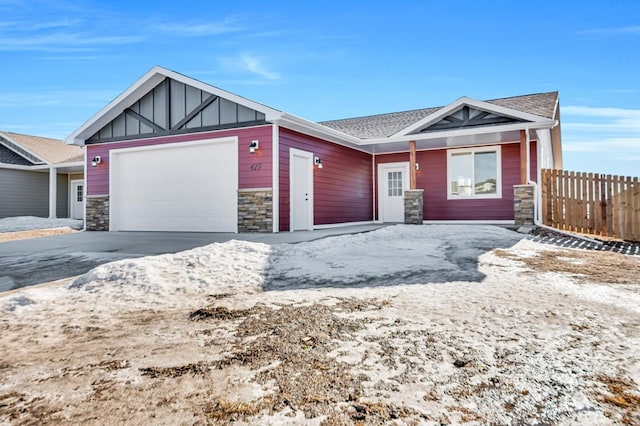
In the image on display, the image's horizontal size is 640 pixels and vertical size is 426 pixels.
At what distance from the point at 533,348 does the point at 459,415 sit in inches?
42.1

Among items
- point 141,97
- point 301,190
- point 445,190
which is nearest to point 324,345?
point 301,190

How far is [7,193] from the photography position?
1698 centimetres

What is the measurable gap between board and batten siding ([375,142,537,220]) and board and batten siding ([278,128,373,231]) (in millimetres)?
1574

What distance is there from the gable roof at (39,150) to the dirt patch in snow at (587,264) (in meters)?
17.8

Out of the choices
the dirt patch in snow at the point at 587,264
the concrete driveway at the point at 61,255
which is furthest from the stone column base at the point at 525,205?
the concrete driveway at the point at 61,255

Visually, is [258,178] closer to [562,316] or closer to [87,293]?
[87,293]

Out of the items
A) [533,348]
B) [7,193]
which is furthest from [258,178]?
[7,193]

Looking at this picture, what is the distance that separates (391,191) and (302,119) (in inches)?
223

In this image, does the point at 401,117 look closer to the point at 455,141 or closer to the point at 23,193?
the point at 455,141

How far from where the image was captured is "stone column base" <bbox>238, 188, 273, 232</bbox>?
9.41m

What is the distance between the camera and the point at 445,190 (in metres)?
12.9

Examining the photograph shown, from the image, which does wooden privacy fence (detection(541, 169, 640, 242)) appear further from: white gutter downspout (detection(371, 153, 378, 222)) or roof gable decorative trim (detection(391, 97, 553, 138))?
white gutter downspout (detection(371, 153, 378, 222))

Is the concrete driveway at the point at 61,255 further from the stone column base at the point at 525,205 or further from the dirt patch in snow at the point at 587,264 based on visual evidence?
the stone column base at the point at 525,205

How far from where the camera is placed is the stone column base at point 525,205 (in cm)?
977
